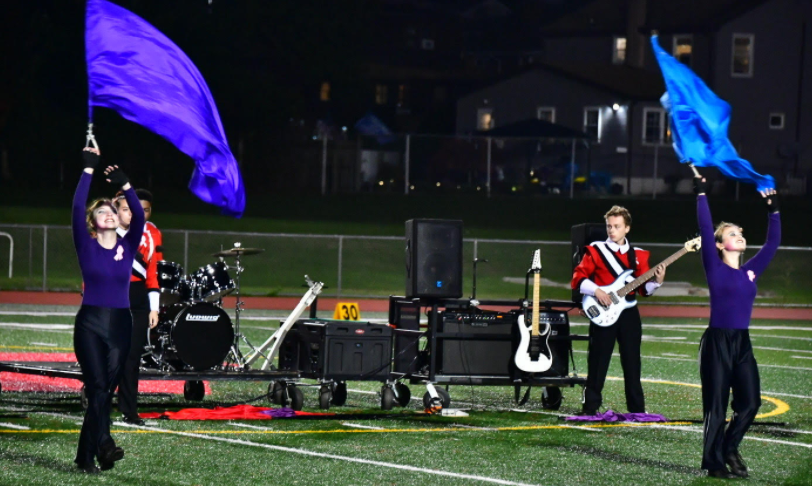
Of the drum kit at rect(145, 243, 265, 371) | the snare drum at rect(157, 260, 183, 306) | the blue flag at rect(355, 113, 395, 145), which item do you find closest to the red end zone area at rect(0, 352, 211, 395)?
the drum kit at rect(145, 243, 265, 371)

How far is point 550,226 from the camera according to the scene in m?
43.7

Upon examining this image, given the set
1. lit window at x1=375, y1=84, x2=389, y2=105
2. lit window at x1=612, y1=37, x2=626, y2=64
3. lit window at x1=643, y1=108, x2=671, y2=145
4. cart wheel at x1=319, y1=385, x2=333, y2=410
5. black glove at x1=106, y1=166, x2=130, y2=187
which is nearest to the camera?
black glove at x1=106, y1=166, x2=130, y2=187

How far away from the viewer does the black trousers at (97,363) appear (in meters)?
9.02

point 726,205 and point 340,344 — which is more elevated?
point 726,205

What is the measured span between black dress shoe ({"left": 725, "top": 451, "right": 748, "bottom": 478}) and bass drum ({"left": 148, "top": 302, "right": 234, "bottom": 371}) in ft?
17.1

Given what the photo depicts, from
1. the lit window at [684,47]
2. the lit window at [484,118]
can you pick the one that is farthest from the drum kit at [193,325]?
the lit window at [484,118]

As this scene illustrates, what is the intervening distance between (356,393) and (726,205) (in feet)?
121

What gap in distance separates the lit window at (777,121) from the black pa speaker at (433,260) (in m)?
44.9

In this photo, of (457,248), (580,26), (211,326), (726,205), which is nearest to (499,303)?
(457,248)

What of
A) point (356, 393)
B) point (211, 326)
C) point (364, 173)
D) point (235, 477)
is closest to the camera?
point (235, 477)

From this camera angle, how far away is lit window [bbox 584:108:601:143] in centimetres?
5581

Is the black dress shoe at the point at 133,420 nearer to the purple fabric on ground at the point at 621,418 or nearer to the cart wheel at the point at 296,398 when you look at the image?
the cart wheel at the point at 296,398

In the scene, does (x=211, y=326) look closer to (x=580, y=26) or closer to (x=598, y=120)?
(x=598, y=120)

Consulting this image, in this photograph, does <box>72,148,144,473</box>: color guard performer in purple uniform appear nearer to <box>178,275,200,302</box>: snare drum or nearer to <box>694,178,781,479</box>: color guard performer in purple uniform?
<box>694,178,781,479</box>: color guard performer in purple uniform
